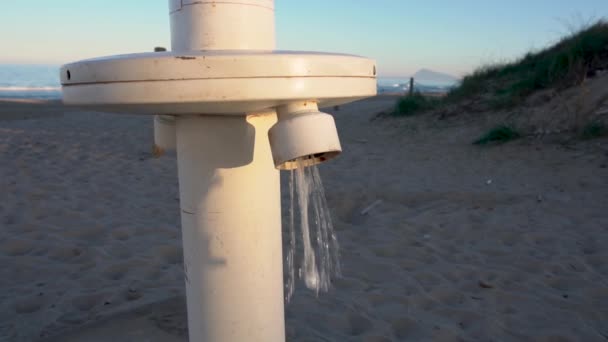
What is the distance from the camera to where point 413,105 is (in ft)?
29.8

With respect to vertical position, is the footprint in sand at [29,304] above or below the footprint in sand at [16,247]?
below

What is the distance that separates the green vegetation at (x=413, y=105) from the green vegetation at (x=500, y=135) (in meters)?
3.04

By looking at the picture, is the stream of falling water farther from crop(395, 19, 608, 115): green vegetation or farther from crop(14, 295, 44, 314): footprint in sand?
crop(395, 19, 608, 115): green vegetation

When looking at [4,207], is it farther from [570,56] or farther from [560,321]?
[570,56]

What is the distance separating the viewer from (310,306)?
2.26 metres

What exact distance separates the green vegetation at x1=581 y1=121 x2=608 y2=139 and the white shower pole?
5.10m

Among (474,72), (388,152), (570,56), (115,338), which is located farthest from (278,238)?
(474,72)

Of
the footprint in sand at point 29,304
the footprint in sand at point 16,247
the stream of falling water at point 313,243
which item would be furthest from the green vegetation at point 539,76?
the footprint in sand at point 29,304

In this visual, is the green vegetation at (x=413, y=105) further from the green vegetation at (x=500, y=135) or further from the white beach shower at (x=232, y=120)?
the white beach shower at (x=232, y=120)

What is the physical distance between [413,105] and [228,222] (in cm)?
849

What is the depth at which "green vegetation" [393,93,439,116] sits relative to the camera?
9008 mm

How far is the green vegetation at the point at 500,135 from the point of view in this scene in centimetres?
582

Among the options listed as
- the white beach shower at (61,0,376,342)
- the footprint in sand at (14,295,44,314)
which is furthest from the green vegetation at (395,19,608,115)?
the white beach shower at (61,0,376,342)

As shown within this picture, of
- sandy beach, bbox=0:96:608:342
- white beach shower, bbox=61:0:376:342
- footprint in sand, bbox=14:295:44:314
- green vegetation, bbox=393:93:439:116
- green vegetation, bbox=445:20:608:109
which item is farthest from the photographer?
green vegetation, bbox=393:93:439:116
